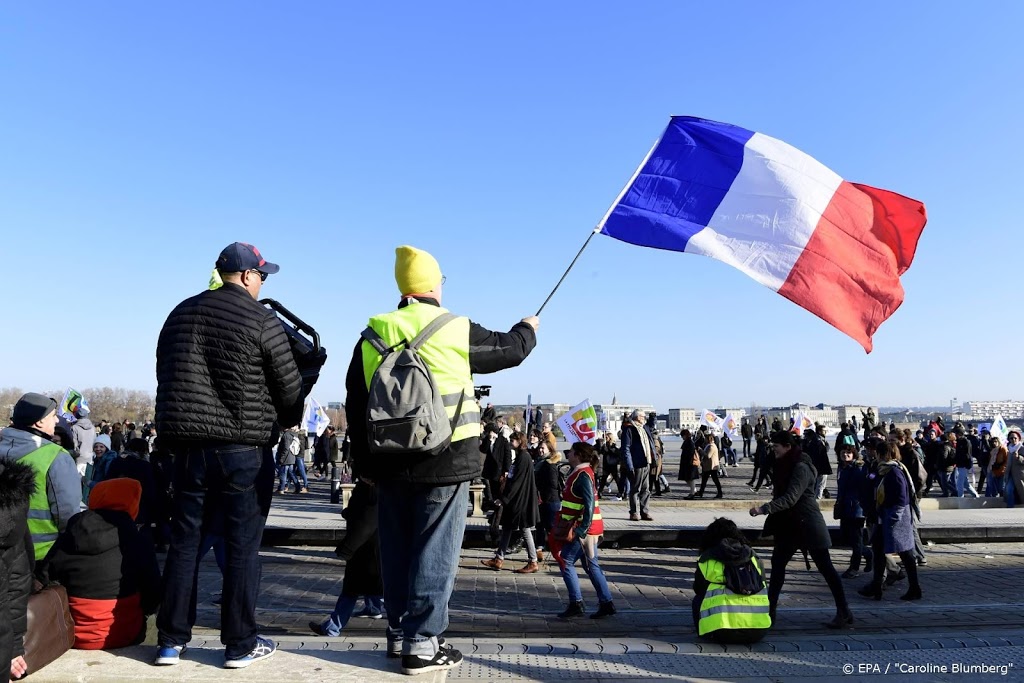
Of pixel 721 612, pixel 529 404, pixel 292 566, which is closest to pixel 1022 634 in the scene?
pixel 721 612

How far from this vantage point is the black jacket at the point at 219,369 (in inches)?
140

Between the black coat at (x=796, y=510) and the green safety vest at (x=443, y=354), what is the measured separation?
4.63 m

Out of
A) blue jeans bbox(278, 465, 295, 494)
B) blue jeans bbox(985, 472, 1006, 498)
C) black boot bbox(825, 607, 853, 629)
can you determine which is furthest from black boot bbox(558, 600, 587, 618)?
blue jeans bbox(985, 472, 1006, 498)

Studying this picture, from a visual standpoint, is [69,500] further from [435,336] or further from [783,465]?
[783,465]

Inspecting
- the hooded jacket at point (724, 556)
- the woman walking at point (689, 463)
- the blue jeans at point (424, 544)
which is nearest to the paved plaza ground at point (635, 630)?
the blue jeans at point (424, 544)

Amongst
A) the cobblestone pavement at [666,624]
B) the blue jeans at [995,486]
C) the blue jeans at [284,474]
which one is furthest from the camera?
the blue jeans at [284,474]

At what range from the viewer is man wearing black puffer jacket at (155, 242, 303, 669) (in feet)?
11.8

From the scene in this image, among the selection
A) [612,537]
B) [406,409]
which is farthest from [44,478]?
[612,537]

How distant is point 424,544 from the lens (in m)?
3.56

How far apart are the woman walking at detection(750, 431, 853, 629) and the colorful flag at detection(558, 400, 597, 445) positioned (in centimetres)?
1287

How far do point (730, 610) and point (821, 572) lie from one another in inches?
75.7

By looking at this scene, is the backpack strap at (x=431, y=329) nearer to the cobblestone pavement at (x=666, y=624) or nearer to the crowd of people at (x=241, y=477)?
the crowd of people at (x=241, y=477)

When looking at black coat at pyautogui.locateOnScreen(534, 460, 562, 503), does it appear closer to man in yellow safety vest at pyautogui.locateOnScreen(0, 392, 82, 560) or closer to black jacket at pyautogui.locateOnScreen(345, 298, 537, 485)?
man in yellow safety vest at pyautogui.locateOnScreen(0, 392, 82, 560)

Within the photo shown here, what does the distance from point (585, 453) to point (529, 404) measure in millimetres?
23004
